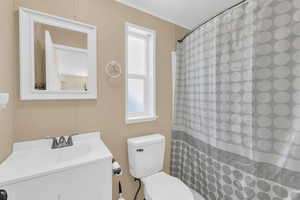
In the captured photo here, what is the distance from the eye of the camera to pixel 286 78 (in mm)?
874

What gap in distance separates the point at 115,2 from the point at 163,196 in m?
1.96

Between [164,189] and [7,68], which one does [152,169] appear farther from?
[7,68]

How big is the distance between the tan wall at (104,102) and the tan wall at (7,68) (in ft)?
0.06

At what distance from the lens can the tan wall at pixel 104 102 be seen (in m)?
1.07

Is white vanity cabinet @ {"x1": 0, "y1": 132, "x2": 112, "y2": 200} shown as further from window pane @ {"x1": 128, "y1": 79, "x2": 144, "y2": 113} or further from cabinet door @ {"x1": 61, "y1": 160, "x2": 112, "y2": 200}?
window pane @ {"x1": 128, "y1": 79, "x2": 144, "y2": 113}

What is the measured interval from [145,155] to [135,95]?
0.74 meters

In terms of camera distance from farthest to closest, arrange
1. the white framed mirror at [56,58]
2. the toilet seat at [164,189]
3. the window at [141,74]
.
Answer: the window at [141,74] → the toilet seat at [164,189] → the white framed mirror at [56,58]

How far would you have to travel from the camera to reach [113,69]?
140 centimetres

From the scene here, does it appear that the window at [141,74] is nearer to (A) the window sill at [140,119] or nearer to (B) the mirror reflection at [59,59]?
(A) the window sill at [140,119]

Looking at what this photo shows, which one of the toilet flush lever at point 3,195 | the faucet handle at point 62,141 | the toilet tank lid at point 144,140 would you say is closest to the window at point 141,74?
the toilet tank lid at point 144,140

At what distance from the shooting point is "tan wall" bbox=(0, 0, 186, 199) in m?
1.07

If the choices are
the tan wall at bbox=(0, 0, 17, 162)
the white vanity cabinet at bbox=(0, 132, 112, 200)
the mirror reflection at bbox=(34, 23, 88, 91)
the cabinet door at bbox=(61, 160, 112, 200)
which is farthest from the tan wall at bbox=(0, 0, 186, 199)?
the cabinet door at bbox=(61, 160, 112, 200)

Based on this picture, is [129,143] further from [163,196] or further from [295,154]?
[295,154]

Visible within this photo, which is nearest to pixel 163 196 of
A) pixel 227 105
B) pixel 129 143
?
pixel 129 143
